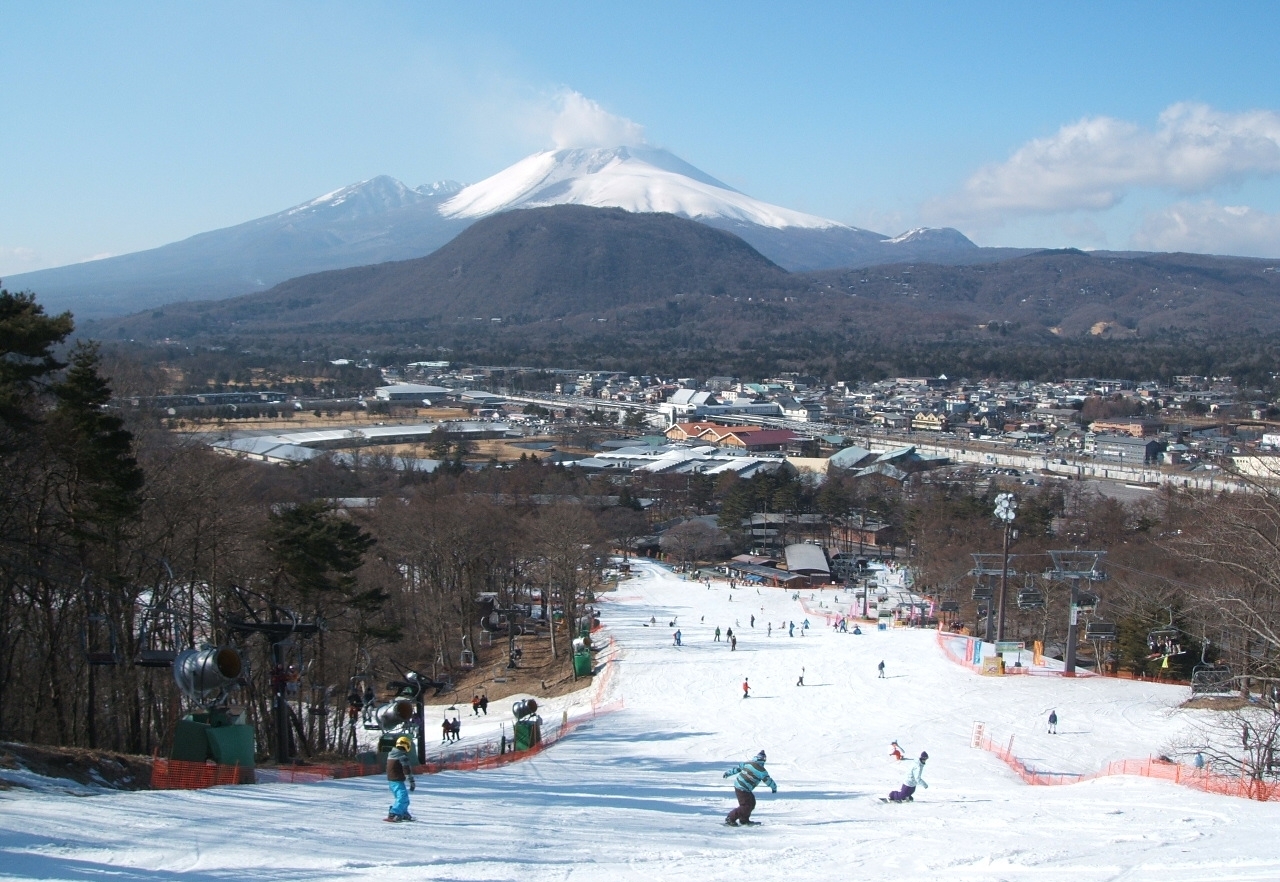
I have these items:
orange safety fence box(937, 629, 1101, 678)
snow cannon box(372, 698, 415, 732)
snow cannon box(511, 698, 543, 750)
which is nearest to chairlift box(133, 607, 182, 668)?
snow cannon box(372, 698, 415, 732)

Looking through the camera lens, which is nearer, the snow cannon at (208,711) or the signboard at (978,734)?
the snow cannon at (208,711)

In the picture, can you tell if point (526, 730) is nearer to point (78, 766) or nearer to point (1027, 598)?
point (78, 766)

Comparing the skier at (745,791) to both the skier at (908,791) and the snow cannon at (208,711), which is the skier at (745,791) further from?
the snow cannon at (208,711)

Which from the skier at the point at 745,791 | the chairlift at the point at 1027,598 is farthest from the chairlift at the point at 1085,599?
the skier at the point at 745,791

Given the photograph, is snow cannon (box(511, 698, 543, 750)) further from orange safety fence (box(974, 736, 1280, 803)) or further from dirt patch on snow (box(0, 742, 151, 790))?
orange safety fence (box(974, 736, 1280, 803))

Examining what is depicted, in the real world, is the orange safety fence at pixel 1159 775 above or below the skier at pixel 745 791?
below

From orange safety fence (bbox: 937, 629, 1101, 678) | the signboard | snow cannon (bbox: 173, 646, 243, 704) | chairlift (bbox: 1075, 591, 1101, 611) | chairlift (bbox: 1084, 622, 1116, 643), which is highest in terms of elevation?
snow cannon (bbox: 173, 646, 243, 704)

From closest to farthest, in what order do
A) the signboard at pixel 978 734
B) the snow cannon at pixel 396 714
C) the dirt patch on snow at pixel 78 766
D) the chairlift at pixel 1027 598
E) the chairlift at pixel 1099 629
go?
the dirt patch on snow at pixel 78 766 < the snow cannon at pixel 396 714 < the signboard at pixel 978 734 < the chairlift at pixel 1099 629 < the chairlift at pixel 1027 598
